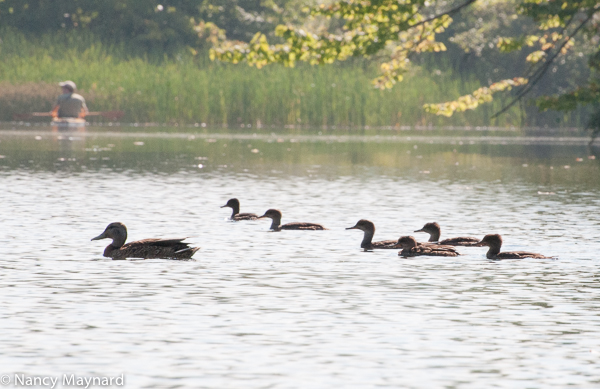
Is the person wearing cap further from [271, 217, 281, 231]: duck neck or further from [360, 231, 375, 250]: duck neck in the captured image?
[360, 231, 375, 250]: duck neck

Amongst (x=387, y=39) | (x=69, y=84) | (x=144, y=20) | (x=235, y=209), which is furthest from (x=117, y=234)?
(x=144, y=20)

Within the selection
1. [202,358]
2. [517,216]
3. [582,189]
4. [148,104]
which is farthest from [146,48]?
[202,358]

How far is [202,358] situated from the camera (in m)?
8.45

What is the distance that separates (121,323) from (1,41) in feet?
168

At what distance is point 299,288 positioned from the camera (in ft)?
37.8

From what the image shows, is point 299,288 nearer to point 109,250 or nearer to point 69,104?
point 109,250

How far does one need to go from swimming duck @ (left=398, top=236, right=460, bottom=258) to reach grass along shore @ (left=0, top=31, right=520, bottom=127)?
34.4 meters

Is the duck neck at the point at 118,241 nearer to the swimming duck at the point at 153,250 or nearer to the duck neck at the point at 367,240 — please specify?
the swimming duck at the point at 153,250

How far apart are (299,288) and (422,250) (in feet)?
9.42

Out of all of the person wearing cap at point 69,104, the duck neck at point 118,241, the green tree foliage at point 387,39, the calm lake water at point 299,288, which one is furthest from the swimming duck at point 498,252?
the person wearing cap at point 69,104

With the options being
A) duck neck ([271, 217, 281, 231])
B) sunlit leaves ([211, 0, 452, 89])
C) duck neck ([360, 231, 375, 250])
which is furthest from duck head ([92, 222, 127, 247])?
sunlit leaves ([211, 0, 452, 89])

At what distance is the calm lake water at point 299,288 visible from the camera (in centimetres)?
830

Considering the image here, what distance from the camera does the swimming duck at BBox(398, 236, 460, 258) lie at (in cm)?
1402

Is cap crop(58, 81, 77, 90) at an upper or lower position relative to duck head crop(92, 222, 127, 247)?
upper
